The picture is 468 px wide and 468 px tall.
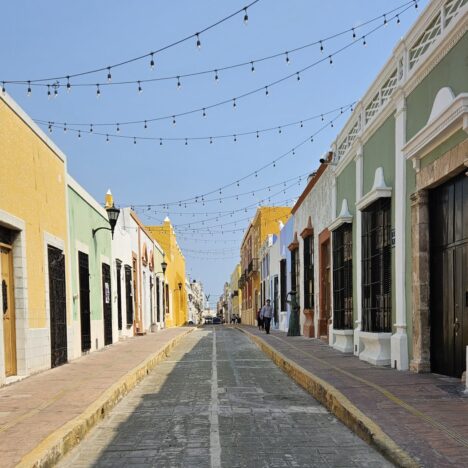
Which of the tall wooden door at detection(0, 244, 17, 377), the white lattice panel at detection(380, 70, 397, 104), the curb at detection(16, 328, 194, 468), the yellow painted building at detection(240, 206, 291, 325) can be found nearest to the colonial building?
the white lattice panel at detection(380, 70, 397, 104)

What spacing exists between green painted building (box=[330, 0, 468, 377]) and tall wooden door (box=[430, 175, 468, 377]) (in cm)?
2

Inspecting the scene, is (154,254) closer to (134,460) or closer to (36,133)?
(36,133)

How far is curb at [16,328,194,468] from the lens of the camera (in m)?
5.03

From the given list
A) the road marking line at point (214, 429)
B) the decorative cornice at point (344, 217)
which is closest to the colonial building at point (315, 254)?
the decorative cornice at point (344, 217)

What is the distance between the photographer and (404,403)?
23.2ft

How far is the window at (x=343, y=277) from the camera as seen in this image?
14.2 m

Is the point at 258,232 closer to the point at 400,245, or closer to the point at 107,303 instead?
the point at 107,303

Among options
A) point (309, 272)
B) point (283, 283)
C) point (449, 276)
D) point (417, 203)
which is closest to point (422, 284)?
point (449, 276)

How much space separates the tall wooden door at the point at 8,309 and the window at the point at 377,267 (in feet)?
22.7

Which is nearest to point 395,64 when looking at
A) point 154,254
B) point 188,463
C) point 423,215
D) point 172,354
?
point 423,215

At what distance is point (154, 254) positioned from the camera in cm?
3538

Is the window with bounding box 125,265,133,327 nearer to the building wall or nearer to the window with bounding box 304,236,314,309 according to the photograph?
the building wall

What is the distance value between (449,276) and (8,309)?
7416 mm

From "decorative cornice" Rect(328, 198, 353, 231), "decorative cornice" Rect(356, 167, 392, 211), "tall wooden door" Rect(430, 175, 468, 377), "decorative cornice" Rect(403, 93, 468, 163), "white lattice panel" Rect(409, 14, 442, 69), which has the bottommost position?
"tall wooden door" Rect(430, 175, 468, 377)
